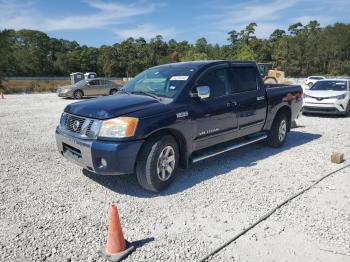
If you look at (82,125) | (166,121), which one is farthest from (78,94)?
(166,121)

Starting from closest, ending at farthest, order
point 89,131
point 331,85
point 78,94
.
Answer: point 89,131
point 331,85
point 78,94

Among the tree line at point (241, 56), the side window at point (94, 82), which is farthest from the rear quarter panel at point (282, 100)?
the tree line at point (241, 56)

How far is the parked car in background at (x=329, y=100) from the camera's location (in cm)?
1159

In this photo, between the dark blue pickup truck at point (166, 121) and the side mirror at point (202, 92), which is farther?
the side mirror at point (202, 92)

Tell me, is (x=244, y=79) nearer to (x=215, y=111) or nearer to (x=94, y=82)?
(x=215, y=111)

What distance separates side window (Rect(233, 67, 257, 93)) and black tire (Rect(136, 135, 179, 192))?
6.87 ft

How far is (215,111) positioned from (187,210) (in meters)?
1.88

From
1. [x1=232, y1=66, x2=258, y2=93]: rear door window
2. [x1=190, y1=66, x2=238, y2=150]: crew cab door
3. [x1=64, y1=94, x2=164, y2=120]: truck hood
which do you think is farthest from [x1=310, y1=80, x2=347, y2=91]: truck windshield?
[x1=64, y1=94, x2=164, y2=120]: truck hood

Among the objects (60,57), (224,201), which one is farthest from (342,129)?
(60,57)

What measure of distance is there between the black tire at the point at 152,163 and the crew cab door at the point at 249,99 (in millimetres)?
1955

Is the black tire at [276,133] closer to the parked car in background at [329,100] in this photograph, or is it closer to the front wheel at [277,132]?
the front wheel at [277,132]

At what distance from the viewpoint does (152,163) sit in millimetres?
4316

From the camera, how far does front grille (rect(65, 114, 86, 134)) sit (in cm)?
448

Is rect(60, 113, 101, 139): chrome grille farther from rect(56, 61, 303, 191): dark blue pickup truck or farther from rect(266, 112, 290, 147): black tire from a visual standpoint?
rect(266, 112, 290, 147): black tire
